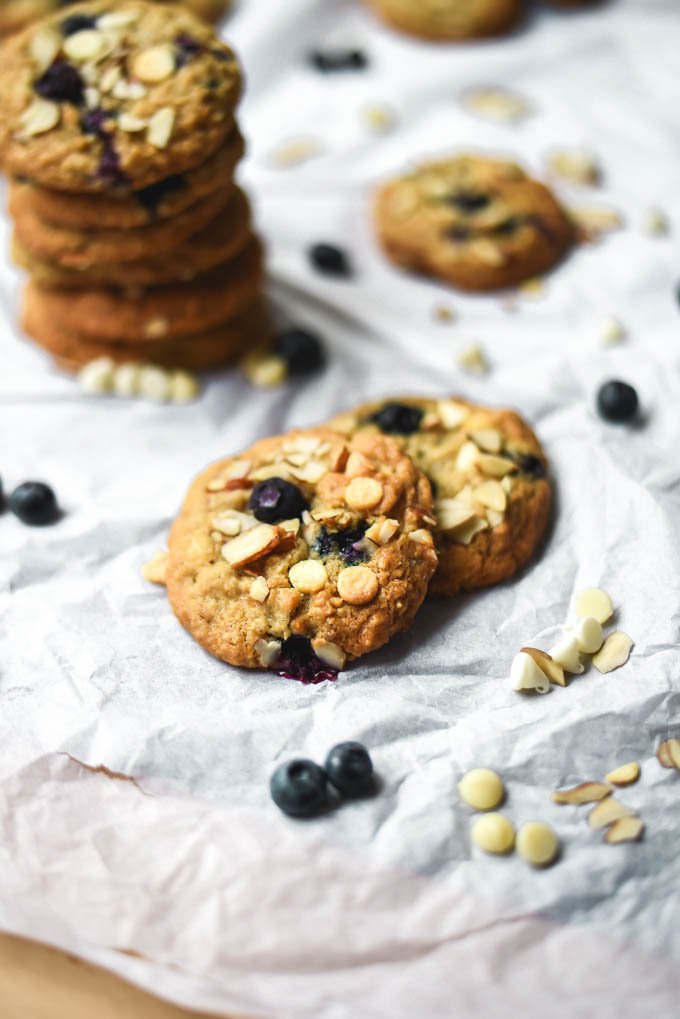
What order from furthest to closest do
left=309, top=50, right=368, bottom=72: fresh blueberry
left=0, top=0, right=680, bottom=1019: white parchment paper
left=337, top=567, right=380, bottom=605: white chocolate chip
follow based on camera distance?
left=309, top=50, right=368, bottom=72: fresh blueberry
left=337, top=567, right=380, bottom=605: white chocolate chip
left=0, top=0, right=680, bottom=1019: white parchment paper

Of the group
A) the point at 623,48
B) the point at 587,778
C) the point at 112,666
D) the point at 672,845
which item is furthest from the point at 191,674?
the point at 623,48

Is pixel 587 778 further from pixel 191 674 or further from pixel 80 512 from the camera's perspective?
pixel 80 512

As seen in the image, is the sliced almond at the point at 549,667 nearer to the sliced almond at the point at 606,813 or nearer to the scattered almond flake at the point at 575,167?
the sliced almond at the point at 606,813

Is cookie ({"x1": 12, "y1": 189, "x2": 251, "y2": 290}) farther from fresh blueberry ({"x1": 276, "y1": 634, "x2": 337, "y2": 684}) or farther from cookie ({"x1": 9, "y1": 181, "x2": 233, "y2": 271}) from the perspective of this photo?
fresh blueberry ({"x1": 276, "y1": 634, "x2": 337, "y2": 684})

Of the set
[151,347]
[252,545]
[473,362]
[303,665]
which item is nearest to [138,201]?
[151,347]

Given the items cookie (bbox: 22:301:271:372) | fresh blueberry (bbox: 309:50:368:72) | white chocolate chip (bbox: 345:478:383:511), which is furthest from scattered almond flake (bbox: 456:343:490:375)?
fresh blueberry (bbox: 309:50:368:72)

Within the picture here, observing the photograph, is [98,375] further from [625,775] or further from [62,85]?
[625,775]
